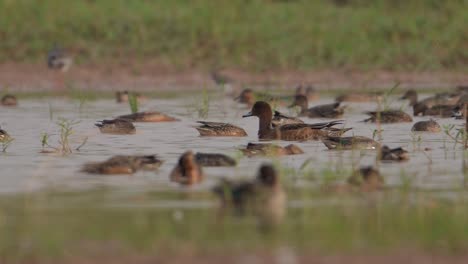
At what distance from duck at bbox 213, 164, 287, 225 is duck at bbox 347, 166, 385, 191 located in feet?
4.01

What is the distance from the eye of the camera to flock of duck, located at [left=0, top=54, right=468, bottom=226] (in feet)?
31.1

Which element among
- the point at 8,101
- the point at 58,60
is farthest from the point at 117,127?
the point at 58,60

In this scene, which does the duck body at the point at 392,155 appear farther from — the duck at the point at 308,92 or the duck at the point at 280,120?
the duck at the point at 308,92

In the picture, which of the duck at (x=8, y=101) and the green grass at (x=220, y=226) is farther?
the duck at (x=8, y=101)

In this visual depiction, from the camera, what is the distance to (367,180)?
1086 centimetres

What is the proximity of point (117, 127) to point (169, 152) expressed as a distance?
287 centimetres

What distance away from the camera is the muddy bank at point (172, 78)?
27016mm

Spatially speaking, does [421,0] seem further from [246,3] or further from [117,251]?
[117,251]

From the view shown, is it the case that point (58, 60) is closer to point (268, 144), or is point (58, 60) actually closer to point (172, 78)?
point (172, 78)

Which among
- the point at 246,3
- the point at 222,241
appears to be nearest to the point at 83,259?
the point at 222,241

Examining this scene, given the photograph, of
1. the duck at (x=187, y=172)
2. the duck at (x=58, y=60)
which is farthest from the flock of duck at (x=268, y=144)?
the duck at (x=58, y=60)

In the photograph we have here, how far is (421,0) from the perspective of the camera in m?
32.0

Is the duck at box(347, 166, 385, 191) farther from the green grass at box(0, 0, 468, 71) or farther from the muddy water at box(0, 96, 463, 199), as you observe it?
the green grass at box(0, 0, 468, 71)

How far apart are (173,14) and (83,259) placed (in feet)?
72.8
